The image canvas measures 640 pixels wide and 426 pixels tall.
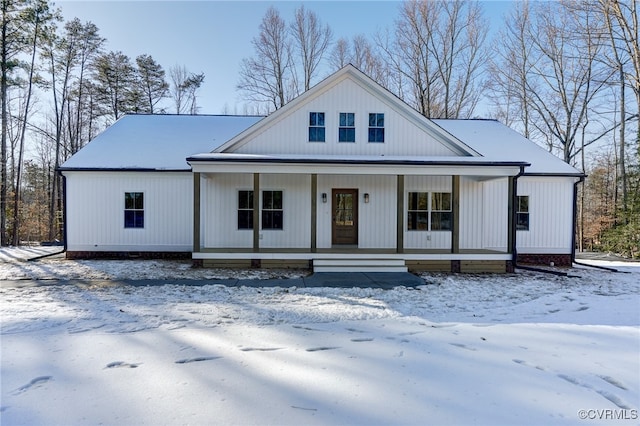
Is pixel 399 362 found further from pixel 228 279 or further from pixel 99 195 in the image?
pixel 99 195

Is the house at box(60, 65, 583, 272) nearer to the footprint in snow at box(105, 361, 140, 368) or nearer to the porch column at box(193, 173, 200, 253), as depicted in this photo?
the porch column at box(193, 173, 200, 253)

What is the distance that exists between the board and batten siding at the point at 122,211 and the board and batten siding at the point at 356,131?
150 inches

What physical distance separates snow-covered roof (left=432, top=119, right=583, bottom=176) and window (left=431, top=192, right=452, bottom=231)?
179cm

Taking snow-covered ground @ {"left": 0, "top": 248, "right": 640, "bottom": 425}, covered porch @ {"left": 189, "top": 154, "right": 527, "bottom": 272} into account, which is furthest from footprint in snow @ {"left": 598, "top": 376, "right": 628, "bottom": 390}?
covered porch @ {"left": 189, "top": 154, "right": 527, "bottom": 272}

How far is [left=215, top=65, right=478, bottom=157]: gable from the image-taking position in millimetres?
10586

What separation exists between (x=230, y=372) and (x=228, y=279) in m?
4.93

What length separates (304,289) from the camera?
726cm

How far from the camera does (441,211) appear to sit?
11367 mm

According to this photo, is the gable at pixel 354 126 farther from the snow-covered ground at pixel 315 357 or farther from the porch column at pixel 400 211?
the snow-covered ground at pixel 315 357

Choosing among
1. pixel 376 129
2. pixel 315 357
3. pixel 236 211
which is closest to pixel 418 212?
pixel 376 129

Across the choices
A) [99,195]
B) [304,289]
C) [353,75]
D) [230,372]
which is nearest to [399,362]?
[230,372]

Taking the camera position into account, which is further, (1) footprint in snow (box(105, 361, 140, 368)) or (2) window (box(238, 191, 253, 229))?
(2) window (box(238, 191, 253, 229))

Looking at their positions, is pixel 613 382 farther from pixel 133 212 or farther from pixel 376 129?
pixel 133 212

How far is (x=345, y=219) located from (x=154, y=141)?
8024 millimetres
